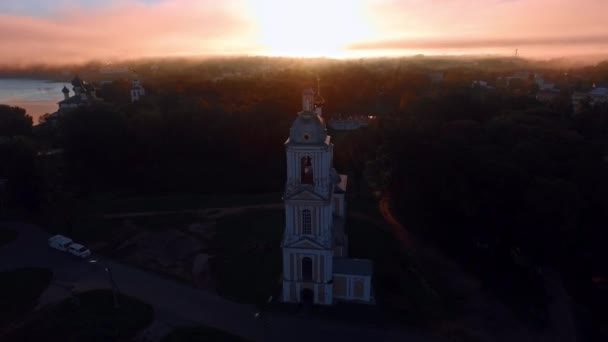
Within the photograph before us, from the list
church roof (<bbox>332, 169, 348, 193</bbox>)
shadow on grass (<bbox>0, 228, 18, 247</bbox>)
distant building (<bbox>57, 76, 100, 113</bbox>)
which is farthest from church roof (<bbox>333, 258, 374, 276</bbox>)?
distant building (<bbox>57, 76, 100, 113</bbox>)

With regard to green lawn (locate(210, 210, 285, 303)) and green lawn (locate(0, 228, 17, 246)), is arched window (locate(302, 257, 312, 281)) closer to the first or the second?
green lawn (locate(210, 210, 285, 303))

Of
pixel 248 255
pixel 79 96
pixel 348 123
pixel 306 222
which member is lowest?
pixel 248 255

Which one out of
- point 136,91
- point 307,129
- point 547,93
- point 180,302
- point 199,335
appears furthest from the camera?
point 547,93

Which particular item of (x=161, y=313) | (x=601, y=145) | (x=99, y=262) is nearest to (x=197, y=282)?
(x=161, y=313)

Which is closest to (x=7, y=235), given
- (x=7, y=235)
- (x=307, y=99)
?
(x=7, y=235)

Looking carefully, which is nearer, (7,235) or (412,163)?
(7,235)

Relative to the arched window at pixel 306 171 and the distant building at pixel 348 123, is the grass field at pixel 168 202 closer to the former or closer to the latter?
the arched window at pixel 306 171

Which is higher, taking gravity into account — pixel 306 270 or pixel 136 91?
pixel 136 91

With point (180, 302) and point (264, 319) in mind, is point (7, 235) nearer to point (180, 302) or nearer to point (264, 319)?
point (180, 302)
